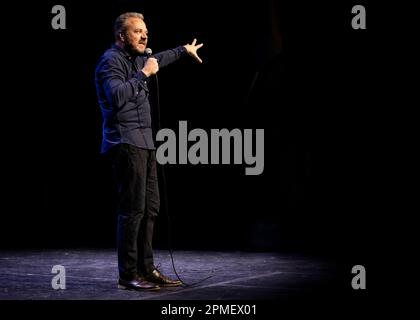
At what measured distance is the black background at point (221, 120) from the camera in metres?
6.82

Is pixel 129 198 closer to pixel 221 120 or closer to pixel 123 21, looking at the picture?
pixel 123 21

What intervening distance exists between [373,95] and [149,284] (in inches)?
141

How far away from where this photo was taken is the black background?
682 centimetres

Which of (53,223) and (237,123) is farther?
(53,223)

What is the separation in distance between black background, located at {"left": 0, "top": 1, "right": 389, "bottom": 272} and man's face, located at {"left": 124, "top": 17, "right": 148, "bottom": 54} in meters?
2.71

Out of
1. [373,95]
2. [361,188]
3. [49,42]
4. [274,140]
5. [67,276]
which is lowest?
[67,276]

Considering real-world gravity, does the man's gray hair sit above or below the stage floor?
above

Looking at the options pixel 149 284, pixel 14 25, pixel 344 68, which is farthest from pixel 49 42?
pixel 149 284

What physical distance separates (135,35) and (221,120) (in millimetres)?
3300

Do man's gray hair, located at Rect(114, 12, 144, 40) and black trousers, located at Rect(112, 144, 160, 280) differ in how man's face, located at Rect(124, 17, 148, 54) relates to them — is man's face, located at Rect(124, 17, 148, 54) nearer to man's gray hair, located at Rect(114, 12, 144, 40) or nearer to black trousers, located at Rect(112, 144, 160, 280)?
man's gray hair, located at Rect(114, 12, 144, 40)

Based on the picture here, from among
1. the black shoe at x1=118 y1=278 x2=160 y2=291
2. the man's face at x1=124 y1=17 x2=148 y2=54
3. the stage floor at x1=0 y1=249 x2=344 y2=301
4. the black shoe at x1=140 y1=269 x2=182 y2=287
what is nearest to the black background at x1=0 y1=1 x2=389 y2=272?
the stage floor at x1=0 y1=249 x2=344 y2=301

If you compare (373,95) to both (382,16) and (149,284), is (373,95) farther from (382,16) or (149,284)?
(149,284)

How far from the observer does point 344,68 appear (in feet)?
22.6

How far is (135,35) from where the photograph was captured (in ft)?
13.4
